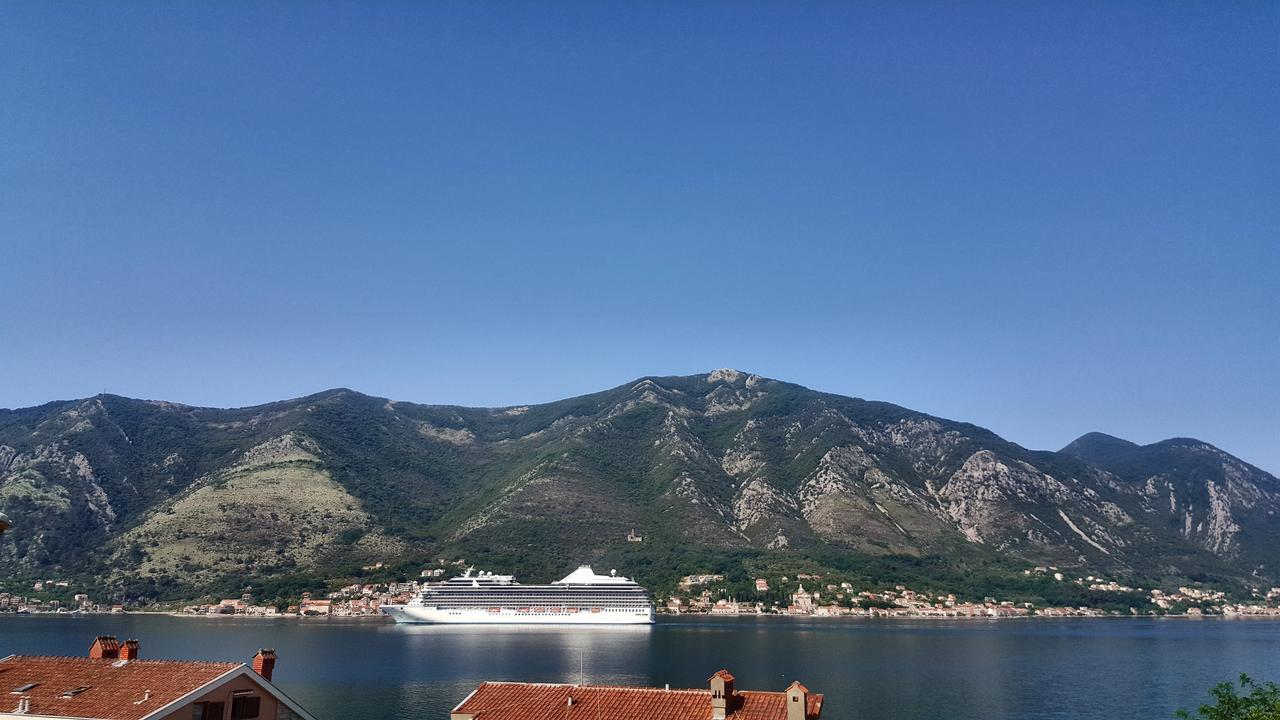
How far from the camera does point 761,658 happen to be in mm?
78750

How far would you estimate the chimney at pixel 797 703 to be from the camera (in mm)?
18922

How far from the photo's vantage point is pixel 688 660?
79.2 m

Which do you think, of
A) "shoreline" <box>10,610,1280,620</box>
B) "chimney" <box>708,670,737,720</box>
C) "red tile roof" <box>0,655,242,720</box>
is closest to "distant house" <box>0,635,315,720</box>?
"red tile roof" <box>0,655,242,720</box>

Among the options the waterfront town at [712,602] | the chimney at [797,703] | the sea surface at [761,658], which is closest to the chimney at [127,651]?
the sea surface at [761,658]

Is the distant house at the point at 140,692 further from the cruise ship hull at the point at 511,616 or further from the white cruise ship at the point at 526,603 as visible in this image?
the white cruise ship at the point at 526,603

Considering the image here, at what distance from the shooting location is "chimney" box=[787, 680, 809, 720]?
62.1 feet

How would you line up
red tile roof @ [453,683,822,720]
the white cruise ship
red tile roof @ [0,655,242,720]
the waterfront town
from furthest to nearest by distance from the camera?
1. the waterfront town
2. the white cruise ship
3. red tile roof @ [453,683,822,720]
4. red tile roof @ [0,655,242,720]

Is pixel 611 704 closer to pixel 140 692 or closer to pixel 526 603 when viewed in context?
pixel 140 692

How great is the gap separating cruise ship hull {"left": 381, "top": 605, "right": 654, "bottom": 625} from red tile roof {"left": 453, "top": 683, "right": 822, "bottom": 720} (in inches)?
4908

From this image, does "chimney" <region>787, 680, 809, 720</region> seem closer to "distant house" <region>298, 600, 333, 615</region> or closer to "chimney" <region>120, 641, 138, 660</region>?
"chimney" <region>120, 641, 138, 660</region>

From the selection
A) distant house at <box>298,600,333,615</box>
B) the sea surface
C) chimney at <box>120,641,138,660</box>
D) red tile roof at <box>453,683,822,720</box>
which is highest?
chimney at <box>120,641,138,660</box>

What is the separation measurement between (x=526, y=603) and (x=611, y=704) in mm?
135468

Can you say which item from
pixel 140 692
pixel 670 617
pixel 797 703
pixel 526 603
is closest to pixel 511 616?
pixel 526 603

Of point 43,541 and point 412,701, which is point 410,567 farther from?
point 412,701
